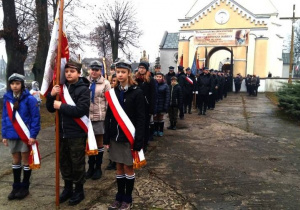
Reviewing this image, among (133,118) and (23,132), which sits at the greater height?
(133,118)

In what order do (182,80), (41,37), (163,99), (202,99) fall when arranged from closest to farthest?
(163,99) → (182,80) → (202,99) → (41,37)

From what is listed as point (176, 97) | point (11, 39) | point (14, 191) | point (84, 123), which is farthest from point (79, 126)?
point (11, 39)

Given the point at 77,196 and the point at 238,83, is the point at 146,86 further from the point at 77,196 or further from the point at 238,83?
the point at 238,83

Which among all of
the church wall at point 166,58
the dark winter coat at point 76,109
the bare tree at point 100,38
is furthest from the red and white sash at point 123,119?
the church wall at point 166,58

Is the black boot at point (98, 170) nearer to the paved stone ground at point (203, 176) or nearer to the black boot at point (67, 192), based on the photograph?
the paved stone ground at point (203, 176)

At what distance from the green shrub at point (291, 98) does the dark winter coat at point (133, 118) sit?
28.9ft

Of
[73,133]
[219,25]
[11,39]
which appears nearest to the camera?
[73,133]

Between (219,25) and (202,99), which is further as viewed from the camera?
(219,25)

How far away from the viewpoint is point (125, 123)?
12.1 ft

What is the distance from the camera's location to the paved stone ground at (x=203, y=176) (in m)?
4.06

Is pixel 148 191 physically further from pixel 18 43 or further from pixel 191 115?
pixel 18 43

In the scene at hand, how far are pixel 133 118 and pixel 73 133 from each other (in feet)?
2.70

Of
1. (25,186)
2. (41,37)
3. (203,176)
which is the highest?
(41,37)

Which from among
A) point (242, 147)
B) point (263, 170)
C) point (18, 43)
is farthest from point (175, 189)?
point (18, 43)
